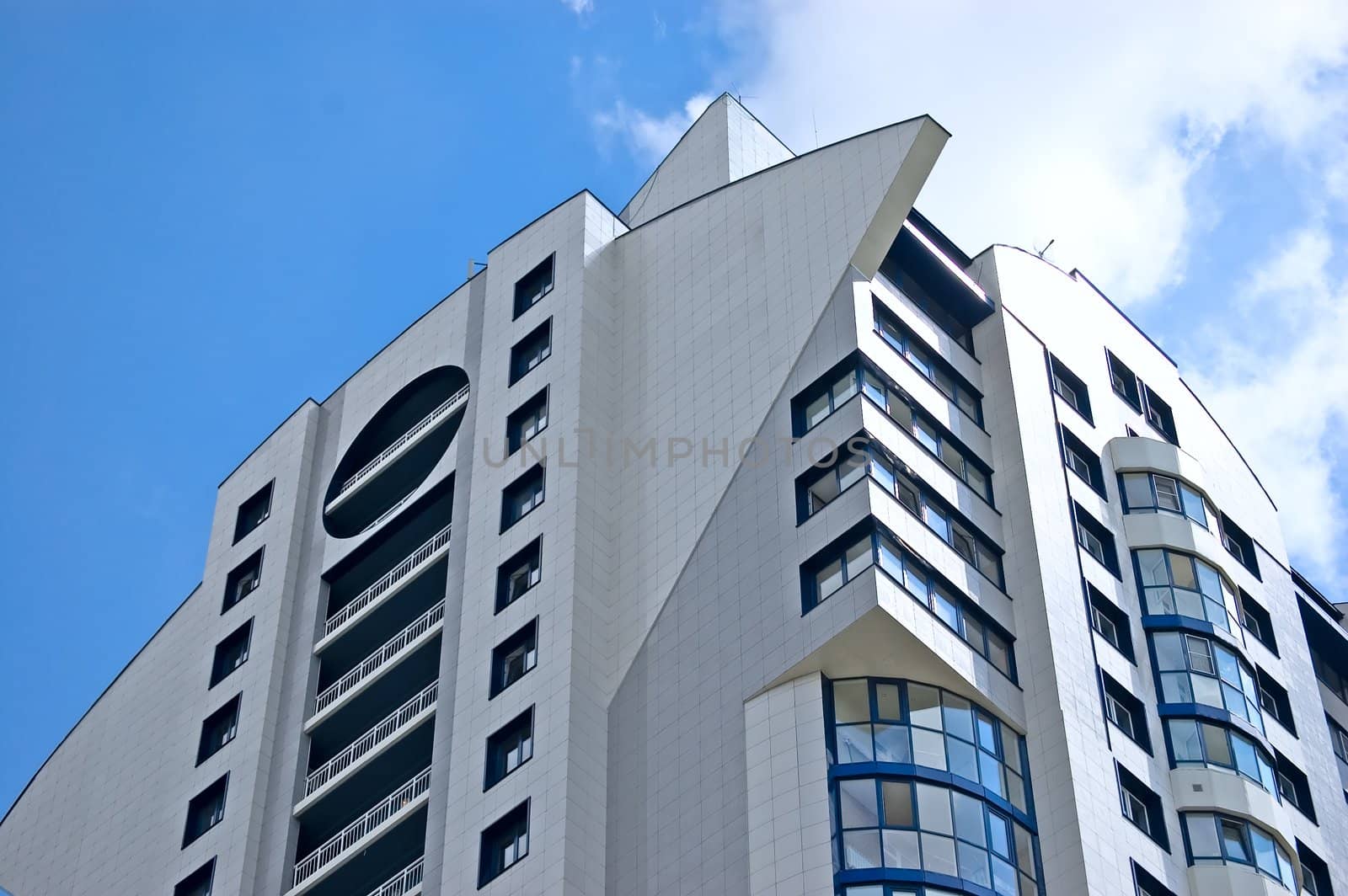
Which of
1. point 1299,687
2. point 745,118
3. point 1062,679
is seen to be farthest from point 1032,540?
point 745,118

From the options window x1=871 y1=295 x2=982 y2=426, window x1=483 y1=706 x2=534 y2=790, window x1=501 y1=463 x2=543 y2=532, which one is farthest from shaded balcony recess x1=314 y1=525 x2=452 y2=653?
window x1=871 y1=295 x2=982 y2=426

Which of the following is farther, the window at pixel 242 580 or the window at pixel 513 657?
the window at pixel 242 580

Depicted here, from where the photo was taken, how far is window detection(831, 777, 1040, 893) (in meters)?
44.4

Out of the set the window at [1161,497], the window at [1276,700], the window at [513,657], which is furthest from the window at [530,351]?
the window at [1276,700]

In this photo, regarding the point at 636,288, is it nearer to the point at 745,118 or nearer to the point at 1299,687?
the point at 745,118

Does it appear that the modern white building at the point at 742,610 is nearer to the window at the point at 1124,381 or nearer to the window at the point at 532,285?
the window at the point at 1124,381

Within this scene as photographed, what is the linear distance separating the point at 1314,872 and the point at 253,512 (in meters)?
40.5

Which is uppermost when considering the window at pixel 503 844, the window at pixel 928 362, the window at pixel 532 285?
the window at pixel 532 285

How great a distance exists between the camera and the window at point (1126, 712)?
170 ft

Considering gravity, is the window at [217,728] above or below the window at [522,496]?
below

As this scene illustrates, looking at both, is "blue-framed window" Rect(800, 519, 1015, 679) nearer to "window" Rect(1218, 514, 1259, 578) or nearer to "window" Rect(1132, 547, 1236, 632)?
"window" Rect(1132, 547, 1236, 632)

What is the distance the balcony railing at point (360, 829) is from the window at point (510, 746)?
136 inches

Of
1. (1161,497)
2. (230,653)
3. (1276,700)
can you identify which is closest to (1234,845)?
(1276,700)

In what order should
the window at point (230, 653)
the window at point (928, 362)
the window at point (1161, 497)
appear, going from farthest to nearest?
the window at point (230, 653) < the window at point (1161, 497) < the window at point (928, 362)
